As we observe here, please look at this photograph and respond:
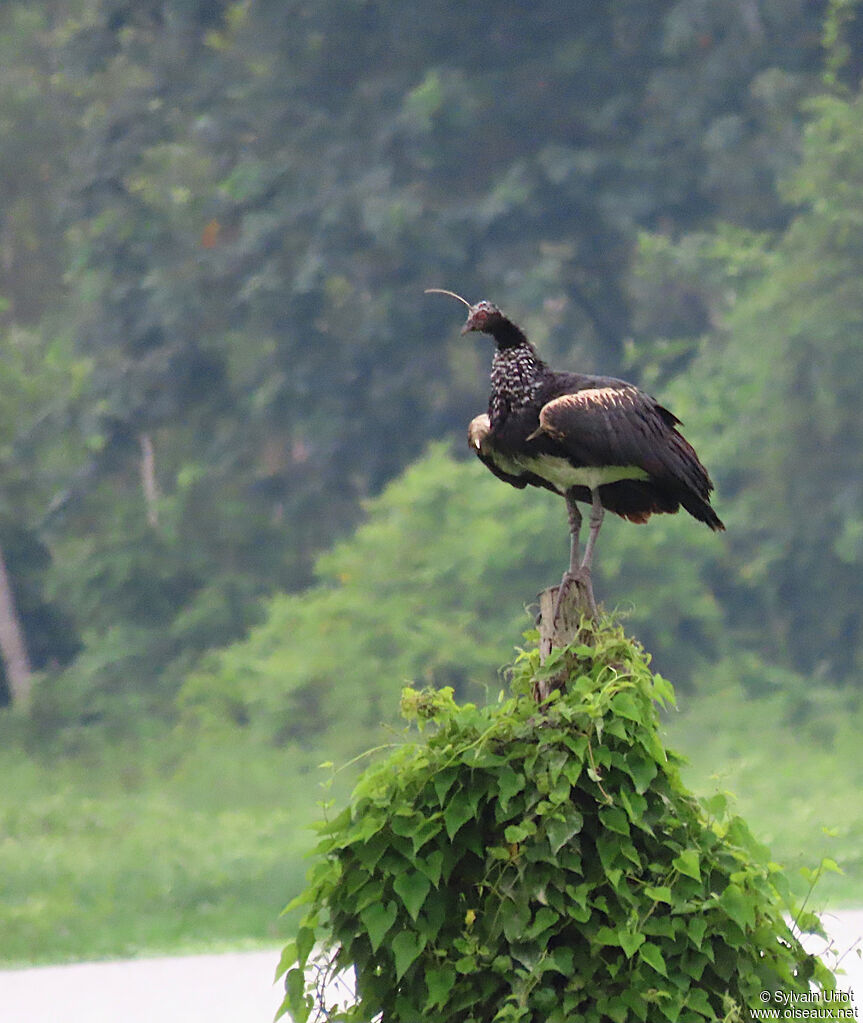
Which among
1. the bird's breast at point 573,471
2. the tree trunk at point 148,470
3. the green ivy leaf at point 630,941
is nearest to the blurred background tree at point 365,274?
the tree trunk at point 148,470

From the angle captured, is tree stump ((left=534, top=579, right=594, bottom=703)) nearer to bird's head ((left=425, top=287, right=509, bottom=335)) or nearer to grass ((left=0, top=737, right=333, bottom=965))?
bird's head ((left=425, top=287, right=509, bottom=335))

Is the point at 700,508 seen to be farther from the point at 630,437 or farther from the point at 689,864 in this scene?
the point at 689,864

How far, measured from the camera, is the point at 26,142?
16.0 metres

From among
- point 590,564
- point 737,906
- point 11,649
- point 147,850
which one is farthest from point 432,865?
point 11,649

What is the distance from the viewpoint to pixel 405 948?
3.25 meters

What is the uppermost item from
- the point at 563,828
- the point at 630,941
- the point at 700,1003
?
the point at 563,828

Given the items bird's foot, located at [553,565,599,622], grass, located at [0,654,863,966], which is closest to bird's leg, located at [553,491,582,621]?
bird's foot, located at [553,565,599,622]

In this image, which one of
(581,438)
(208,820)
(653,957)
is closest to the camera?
(653,957)

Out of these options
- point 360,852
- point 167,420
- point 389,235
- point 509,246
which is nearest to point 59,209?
point 167,420

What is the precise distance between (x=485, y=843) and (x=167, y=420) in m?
12.6

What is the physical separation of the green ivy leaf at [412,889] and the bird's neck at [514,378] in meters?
1.19

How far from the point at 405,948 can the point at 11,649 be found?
40.2 ft

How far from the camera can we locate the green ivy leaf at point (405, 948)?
3.23 m

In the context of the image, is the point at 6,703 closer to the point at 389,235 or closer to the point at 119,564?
the point at 119,564
